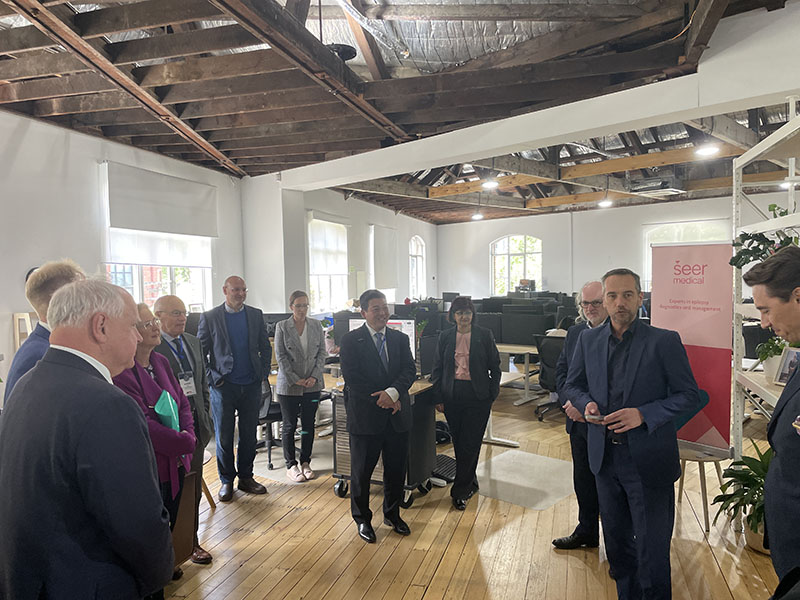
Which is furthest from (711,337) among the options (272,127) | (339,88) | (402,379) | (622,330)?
(272,127)

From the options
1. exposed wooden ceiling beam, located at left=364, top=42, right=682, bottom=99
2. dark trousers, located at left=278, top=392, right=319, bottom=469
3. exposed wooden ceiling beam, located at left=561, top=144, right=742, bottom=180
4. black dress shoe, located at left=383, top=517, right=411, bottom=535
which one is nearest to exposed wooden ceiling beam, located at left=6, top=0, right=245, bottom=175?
exposed wooden ceiling beam, located at left=364, top=42, right=682, bottom=99

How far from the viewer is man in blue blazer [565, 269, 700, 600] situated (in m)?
2.15

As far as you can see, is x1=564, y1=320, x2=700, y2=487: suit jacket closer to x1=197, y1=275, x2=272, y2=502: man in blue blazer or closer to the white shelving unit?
the white shelving unit

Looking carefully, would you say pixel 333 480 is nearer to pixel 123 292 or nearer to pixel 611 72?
pixel 123 292

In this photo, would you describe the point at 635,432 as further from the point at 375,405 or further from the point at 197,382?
the point at 197,382

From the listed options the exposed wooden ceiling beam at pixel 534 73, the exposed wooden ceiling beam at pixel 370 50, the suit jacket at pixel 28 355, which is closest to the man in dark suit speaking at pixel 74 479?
the suit jacket at pixel 28 355

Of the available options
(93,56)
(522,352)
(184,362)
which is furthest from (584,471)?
(93,56)

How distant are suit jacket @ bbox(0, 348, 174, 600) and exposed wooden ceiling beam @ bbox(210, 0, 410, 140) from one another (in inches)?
101

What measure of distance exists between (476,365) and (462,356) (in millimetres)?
151

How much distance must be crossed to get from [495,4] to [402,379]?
8.35ft

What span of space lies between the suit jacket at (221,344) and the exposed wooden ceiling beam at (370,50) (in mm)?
2358

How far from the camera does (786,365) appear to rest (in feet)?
8.84

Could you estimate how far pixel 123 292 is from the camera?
4.50 feet

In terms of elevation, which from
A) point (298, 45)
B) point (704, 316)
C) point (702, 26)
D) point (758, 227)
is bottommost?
point (704, 316)
